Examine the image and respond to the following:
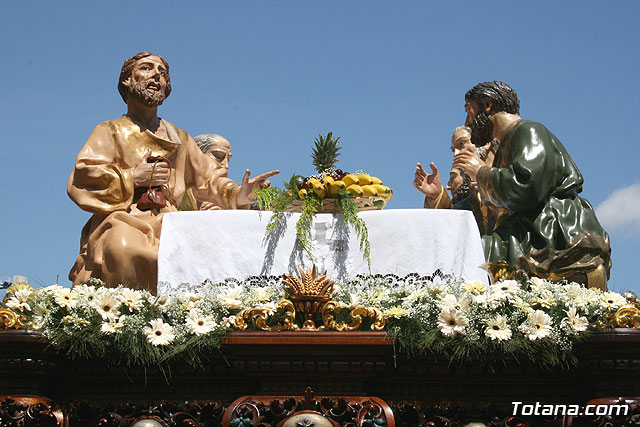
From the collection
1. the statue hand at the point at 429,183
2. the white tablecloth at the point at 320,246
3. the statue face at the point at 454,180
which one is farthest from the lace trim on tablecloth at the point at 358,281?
the statue face at the point at 454,180

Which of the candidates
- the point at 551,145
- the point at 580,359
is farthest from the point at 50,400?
the point at 551,145

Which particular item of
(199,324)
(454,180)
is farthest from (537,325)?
(454,180)

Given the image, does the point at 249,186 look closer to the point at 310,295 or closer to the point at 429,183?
the point at 429,183

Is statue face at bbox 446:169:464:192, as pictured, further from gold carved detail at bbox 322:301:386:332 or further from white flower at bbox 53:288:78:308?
white flower at bbox 53:288:78:308

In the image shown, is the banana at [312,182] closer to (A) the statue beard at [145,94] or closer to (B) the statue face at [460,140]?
(A) the statue beard at [145,94]

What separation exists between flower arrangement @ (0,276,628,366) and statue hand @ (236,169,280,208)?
6.77 ft

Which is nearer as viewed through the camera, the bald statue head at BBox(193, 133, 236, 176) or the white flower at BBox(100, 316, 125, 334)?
the white flower at BBox(100, 316, 125, 334)

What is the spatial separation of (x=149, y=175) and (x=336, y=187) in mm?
1785

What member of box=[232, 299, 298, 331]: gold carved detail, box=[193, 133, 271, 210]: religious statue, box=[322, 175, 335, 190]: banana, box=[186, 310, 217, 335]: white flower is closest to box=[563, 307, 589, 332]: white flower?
box=[232, 299, 298, 331]: gold carved detail

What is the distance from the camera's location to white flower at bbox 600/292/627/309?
5.16m

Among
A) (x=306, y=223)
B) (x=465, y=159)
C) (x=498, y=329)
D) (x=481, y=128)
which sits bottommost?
(x=498, y=329)

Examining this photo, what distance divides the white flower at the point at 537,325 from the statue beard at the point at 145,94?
152 inches

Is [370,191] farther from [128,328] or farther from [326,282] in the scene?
[128,328]

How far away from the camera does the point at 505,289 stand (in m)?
5.31
